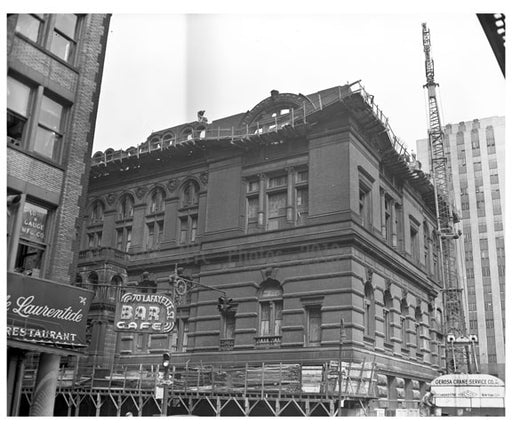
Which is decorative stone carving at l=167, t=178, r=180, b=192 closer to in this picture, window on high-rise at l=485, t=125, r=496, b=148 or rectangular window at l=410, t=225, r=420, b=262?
rectangular window at l=410, t=225, r=420, b=262

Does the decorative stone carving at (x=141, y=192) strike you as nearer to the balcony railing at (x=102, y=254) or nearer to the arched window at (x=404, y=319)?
the balcony railing at (x=102, y=254)

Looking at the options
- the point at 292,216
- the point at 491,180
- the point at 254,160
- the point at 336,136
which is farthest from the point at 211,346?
the point at 491,180

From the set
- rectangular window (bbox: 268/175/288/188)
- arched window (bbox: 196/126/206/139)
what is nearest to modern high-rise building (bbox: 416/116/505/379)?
rectangular window (bbox: 268/175/288/188)

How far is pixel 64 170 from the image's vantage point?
1709cm

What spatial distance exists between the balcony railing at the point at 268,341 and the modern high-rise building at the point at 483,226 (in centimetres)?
667

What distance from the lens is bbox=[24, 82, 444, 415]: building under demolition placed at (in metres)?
21.5

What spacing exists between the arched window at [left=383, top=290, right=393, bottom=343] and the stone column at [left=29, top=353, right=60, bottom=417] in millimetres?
12623

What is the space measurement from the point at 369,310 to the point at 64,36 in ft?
44.9

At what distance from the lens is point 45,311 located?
15164 millimetres

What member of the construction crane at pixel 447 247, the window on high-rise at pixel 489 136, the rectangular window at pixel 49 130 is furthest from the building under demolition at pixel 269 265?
the rectangular window at pixel 49 130

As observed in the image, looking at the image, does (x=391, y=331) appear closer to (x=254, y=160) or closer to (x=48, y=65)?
(x=254, y=160)

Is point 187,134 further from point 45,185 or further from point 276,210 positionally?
point 45,185

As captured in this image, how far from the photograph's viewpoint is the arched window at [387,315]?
23.8m

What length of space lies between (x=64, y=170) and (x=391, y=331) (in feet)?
45.3
